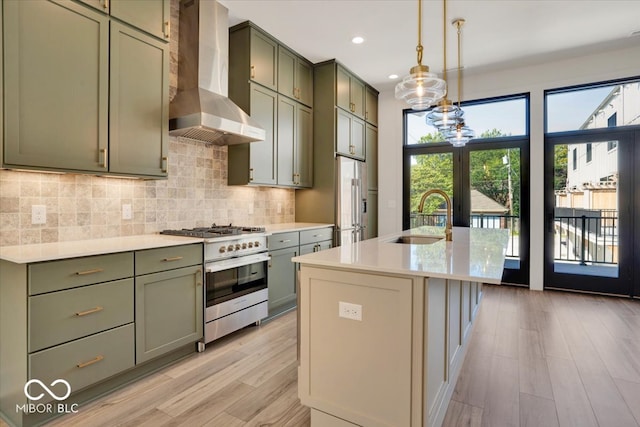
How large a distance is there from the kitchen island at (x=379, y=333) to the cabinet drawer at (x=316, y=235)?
1.91 meters

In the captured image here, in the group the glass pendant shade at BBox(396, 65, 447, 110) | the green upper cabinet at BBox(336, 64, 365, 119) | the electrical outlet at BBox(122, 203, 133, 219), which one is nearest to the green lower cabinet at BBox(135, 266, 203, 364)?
the electrical outlet at BBox(122, 203, 133, 219)

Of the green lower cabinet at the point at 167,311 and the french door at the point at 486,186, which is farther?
the french door at the point at 486,186

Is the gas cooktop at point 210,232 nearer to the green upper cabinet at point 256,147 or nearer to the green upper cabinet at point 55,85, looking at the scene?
the green upper cabinet at point 256,147

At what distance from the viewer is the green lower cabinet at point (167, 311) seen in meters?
2.27

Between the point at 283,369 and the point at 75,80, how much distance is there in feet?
7.79

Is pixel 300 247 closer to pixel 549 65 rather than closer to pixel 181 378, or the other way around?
pixel 181 378

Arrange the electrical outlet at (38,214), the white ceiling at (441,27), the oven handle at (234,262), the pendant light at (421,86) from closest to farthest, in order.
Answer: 1. the pendant light at (421,86)
2. the electrical outlet at (38,214)
3. the oven handle at (234,262)
4. the white ceiling at (441,27)

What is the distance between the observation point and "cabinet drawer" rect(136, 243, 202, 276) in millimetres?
2257

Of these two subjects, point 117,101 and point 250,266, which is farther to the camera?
point 250,266

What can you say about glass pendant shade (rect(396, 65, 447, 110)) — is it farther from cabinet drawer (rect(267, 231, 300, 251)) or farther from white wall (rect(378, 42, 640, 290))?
white wall (rect(378, 42, 640, 290))

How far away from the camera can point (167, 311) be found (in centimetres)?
243

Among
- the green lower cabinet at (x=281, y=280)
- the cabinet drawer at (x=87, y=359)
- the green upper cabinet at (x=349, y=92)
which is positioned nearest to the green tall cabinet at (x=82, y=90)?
the cabinet drawer at (x=87, y=359)

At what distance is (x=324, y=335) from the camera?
5.88ft

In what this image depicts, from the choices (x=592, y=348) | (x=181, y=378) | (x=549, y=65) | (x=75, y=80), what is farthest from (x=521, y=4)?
(x=181, y=378)
